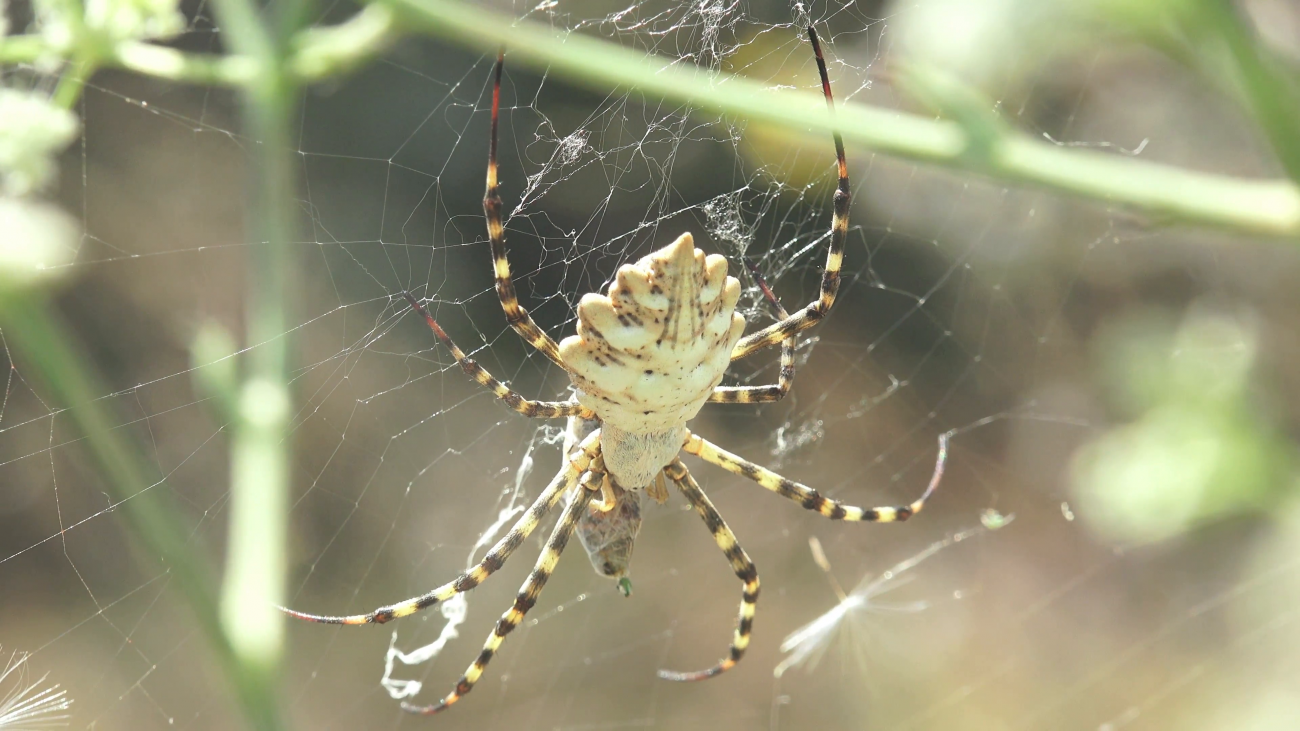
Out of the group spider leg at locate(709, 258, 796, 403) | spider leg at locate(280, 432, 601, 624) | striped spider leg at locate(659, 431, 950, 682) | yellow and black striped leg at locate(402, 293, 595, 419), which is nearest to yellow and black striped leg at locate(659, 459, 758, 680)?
striped spider leg at locate(659, 431, 950, 682)

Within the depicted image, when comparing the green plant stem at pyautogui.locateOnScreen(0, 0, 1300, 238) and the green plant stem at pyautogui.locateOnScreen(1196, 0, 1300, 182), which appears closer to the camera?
the green plant stem at pyautogui.locateOnScreen(1196, 0, 1300, 182)

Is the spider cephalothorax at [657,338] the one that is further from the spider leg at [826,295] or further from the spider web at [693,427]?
the spider web at [693,427]

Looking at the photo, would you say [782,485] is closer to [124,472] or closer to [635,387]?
[635,387]

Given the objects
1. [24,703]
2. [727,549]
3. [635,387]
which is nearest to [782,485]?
[727,549]

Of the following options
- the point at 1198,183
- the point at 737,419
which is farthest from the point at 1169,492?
the point at 737,419

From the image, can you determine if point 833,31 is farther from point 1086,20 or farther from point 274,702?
point 274,702

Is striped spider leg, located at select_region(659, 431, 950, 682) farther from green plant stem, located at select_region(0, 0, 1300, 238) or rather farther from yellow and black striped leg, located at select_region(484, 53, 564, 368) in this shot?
green plant stem, located at select_region(0, 0, 1300, 238)

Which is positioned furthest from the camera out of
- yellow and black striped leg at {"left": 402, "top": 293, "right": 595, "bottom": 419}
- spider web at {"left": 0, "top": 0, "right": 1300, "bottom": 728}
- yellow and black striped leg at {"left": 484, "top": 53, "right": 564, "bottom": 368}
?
spider web at {"left": 0, "top": 0, "right": 1300, "bottom": 728}
